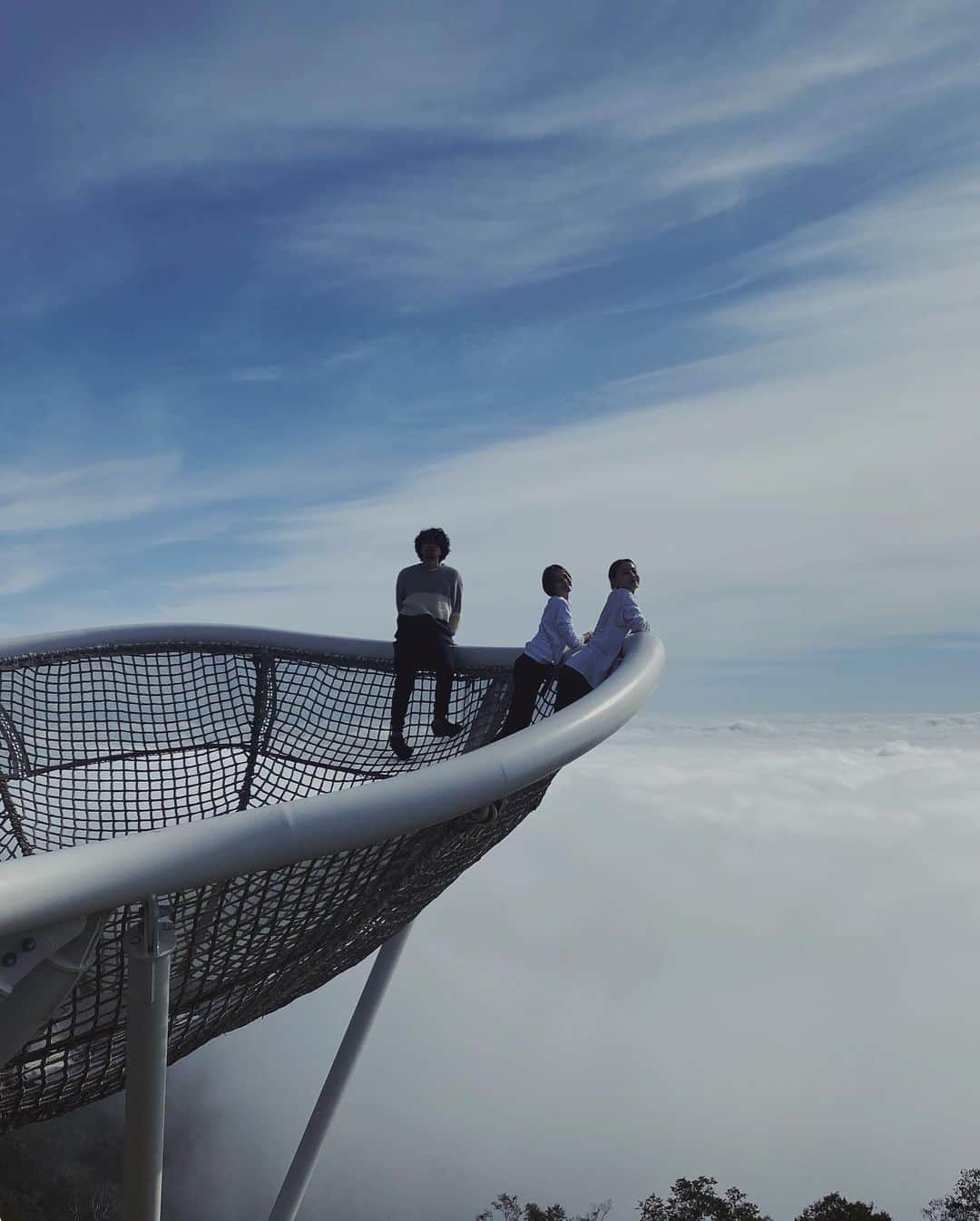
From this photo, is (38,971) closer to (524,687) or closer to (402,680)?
(524,687)

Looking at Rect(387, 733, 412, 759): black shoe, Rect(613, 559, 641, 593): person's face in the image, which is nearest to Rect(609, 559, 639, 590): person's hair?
Rect(613, 559, 641, 593): person's face

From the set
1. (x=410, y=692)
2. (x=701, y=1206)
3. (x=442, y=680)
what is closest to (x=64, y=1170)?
(x=701, y=1206)

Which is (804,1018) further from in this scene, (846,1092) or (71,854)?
(71,854)

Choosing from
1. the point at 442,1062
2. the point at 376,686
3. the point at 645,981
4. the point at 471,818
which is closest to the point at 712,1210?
the point at 376,686

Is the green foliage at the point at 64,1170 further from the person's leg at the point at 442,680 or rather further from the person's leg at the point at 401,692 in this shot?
the person's leg at the point at 442,680

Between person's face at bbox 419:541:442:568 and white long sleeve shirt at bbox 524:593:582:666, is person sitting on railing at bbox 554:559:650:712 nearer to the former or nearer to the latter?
white long sleeve shirt at bbox 524:593:582:666

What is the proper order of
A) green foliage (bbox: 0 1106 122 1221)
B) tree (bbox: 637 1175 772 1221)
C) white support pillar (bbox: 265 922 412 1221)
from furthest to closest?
green foliage (bbox: 0 1106 122 1221)
tree (bbox: 637 1175 772 1221)
white support pillar (bbox: 265 922 412 1221)
